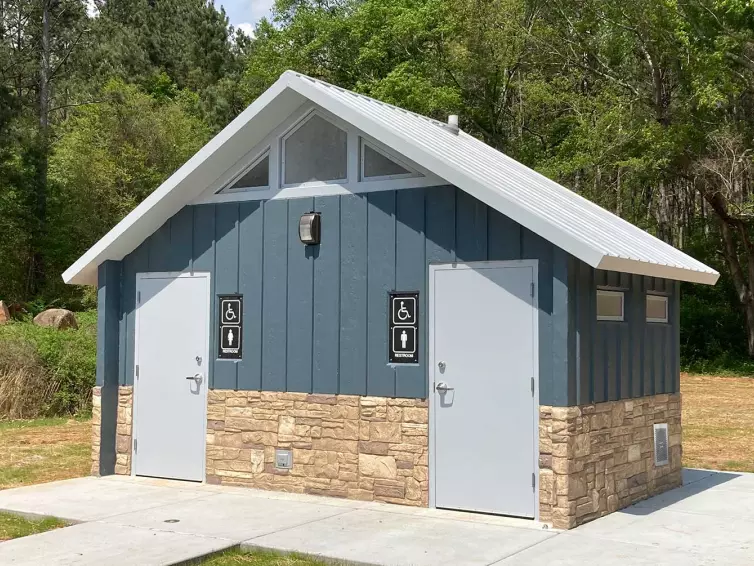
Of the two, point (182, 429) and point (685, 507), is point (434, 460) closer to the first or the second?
point (685, 507)

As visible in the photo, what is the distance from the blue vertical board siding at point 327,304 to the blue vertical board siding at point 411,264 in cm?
68

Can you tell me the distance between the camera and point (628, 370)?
8.52 meters

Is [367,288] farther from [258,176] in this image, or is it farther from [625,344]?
[625,344]

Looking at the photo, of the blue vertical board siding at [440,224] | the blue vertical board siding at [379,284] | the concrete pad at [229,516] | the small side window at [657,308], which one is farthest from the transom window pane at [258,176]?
the small side window at [657,308]

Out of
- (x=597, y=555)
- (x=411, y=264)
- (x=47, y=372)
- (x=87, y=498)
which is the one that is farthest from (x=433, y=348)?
(x=47, y=372)

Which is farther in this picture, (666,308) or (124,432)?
(124,432)

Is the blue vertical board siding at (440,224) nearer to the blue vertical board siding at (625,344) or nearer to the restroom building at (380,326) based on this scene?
the restroom building at (380,326)

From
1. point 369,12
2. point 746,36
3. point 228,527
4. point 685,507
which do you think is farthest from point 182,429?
point 369,12

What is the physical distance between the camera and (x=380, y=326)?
858cm

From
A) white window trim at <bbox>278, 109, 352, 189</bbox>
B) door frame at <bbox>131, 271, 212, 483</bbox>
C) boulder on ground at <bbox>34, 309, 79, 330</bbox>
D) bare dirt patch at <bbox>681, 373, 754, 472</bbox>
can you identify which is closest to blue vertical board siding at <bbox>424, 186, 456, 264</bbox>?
white window trim at <bbox>278, 109, 352, 189</bbox>

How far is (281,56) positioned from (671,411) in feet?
86.9

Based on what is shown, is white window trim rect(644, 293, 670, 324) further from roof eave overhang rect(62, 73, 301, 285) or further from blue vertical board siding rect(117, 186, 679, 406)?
roof eave overhang rect(62, 73, 301, 285)

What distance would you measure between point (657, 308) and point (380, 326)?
9.44 feet

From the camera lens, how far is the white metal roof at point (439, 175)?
7445 millimetres
